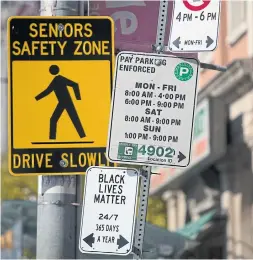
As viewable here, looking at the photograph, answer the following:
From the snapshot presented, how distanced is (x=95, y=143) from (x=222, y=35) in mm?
13547

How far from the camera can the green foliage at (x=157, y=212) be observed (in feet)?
90.5

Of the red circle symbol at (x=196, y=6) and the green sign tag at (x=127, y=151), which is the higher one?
the red circle symbol at (x=196, y=6)

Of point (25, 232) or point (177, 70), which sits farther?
point (25, 232)

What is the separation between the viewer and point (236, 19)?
691 inches

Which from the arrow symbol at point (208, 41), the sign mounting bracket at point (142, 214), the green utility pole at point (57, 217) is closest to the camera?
the sign mounting bracket at point (142, 214)

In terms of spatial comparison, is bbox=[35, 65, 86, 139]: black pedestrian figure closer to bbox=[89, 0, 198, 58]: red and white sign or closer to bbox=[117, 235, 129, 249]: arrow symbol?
bbox=[117, 235, 129, 249]: arrow symbol

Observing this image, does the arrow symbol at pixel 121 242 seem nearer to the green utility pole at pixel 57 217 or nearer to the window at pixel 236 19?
the green utility pole at pixel 57 217

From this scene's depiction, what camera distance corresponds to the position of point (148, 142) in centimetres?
495

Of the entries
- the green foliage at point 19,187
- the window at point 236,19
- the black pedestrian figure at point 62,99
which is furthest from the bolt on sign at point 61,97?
the green foliage at point 19,187

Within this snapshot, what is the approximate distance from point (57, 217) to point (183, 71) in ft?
4.05

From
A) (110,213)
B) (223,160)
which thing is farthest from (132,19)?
(223,160)

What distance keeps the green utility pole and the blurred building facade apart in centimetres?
1078

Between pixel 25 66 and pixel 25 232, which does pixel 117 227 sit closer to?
pixel 25 66

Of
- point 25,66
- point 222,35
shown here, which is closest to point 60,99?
point 25,66
